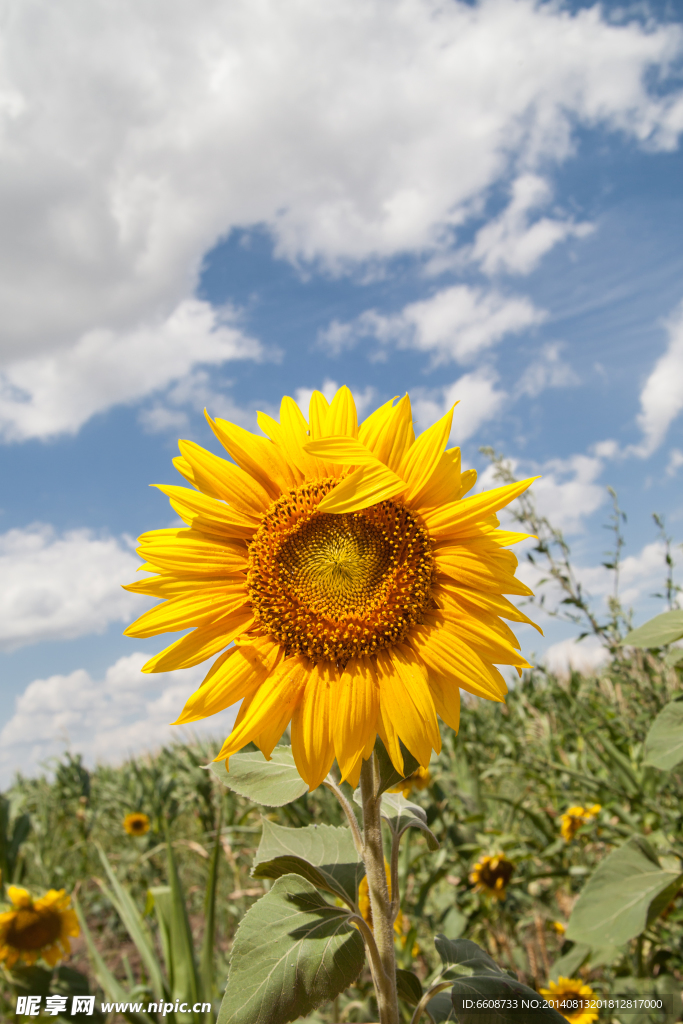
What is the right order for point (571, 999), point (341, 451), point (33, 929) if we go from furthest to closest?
point (33, 929), point (571, 999), point (341, 451)

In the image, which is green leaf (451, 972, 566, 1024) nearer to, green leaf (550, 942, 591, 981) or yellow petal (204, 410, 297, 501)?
yellow petal (204, 410, 297, 501)

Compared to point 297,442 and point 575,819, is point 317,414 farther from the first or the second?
point 575,819

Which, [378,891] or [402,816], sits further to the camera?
[402,816]

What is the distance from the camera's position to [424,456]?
110 cm

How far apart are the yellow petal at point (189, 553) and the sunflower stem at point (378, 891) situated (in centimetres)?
42

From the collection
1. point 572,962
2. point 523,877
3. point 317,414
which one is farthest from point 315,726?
point 523,877

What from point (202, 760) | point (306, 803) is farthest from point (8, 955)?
Answer: point (202, 760)

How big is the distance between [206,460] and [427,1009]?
100 cm

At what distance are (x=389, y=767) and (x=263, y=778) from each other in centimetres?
26

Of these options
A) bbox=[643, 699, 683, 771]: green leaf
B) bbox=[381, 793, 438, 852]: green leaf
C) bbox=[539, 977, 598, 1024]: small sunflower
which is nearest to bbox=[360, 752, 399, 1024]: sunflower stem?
bbox=[381, 793, 438, 852]: green leaf

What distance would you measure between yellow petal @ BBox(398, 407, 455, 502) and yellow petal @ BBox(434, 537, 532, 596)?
0.39 ft

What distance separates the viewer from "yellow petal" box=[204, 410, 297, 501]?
1139mm

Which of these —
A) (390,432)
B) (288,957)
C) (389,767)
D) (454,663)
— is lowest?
(288,957)

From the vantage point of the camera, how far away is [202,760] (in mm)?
7266
